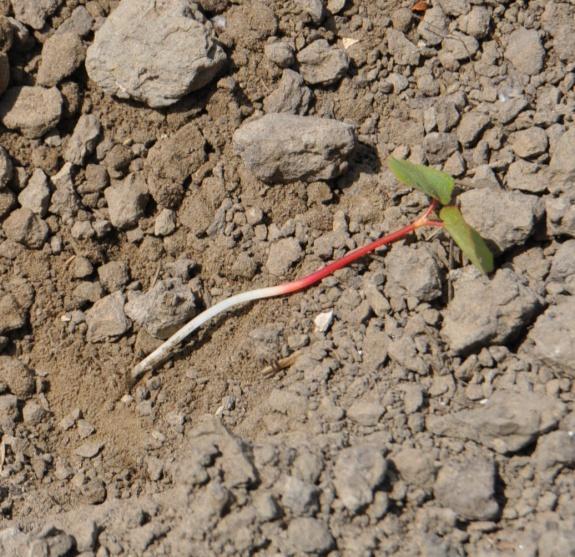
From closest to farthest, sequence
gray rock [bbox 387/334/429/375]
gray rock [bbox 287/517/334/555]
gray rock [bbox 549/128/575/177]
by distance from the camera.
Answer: gray rock [bbox 287/517/334/555], gray rock [bbox 387/334/429/375], gray rock [bbox 549/128/575/177]

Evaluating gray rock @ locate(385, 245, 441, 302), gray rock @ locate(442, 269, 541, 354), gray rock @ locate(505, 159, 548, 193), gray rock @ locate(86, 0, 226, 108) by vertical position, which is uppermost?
gray rock @ locate(86, 0, 226, 108)

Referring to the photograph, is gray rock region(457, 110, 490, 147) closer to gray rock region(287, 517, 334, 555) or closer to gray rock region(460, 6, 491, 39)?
gray rock region(460, 6, 491, 39)

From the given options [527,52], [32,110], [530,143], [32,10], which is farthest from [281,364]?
[32,10]

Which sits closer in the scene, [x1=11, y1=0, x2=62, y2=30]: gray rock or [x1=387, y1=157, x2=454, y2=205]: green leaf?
[x1=387, y1=157, x2=454, y2=205]: green leaf

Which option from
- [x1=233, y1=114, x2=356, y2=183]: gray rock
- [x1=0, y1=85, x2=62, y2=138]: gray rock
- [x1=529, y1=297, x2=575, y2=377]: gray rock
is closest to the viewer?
[x1=529, y1=297, x2=575, y2=377]: gray rock

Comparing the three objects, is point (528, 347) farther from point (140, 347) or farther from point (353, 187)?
point (140, 347)

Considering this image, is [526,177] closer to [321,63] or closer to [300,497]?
[321,63]

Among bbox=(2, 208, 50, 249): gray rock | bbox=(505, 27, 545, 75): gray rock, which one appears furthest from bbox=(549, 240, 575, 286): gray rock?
bbox=(2, 208, 50, 249): gray rock

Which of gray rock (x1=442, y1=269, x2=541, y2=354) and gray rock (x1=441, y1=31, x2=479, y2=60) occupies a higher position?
gray rock (x1=441, y1=31, x2=479, y2=60)
